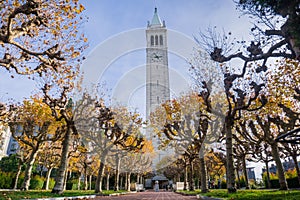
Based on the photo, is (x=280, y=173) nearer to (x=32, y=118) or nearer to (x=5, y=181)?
(x=32, y=118)

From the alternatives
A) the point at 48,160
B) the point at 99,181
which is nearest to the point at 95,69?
the point at 99,181

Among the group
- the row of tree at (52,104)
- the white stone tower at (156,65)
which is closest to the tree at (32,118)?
the row of tree at (52,104)

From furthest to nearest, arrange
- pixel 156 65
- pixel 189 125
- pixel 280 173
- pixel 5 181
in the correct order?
pixel 156 65 → pixel 5 181 → pixel 189 125 → pixel 280 173

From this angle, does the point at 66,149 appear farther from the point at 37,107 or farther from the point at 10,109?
the point at 10,109

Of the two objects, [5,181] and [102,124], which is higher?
[102,124]

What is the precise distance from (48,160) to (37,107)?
9.60 metres

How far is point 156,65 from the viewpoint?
68.8 metres

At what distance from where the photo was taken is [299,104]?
50.3 ft

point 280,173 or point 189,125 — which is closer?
point 280,173

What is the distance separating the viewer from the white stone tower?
6220cm

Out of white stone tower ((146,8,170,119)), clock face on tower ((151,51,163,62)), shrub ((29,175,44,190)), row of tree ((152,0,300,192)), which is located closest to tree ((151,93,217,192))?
row of tree ((152,0,300,192))

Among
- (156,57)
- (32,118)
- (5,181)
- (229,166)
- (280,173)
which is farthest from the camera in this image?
(156,57)

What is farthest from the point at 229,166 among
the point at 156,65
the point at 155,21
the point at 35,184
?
the point at 155,21

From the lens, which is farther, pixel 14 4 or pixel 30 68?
pixel 30 68
